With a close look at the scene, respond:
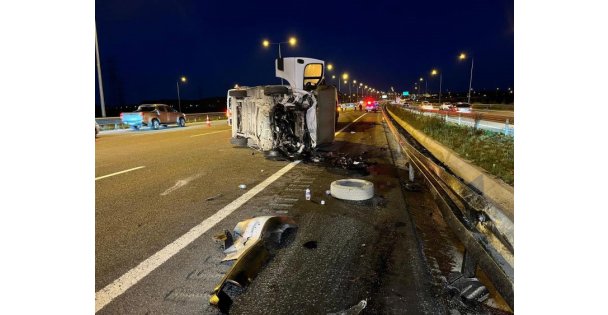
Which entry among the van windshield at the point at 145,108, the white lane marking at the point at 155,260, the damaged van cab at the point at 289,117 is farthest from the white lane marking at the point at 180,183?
the van windshield at the point at 145,108

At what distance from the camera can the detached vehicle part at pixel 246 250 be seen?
2730 millimetres

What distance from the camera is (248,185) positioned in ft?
20.8

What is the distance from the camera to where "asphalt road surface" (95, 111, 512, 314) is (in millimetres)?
2678

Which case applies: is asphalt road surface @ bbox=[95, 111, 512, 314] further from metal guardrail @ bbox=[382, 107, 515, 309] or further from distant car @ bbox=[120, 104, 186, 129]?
distant car @ bbox=[120, 104, 186, 129]

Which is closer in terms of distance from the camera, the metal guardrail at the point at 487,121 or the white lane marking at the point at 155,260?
the white lane marking at the point at 155,260

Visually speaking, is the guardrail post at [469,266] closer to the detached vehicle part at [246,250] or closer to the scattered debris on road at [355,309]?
the scattered debris on road at [355,309]

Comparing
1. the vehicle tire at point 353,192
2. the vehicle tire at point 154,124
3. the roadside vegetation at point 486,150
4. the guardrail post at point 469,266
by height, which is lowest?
the guardrail post at point 469,266

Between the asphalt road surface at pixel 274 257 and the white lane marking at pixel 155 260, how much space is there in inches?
0.4

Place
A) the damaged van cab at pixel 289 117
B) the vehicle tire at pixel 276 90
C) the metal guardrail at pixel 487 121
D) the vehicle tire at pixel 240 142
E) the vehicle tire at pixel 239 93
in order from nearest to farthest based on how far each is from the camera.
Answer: the vehicle tire at pixel 276 90 < the damaged van cab at pixel 289 117 < the vehicle tire at pixel 239 93 < the vehicle tire at pixel 240 142 < the metal guardrail at pixel 487 121

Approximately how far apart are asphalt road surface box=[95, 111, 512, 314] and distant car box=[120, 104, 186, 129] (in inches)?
623

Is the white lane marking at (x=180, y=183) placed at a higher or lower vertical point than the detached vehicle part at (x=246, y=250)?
higher

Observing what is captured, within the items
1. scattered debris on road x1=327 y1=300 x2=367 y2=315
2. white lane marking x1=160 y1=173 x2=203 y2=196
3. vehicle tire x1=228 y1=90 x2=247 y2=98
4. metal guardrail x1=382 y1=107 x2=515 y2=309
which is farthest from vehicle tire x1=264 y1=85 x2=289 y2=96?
scattered debris on road x1=327 y1=300 x2=367 y2=315
